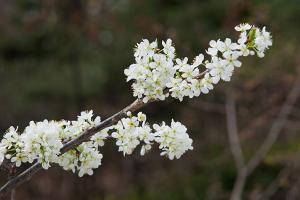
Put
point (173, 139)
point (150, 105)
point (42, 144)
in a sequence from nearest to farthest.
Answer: point (42, 144) → point (173, 139) → point (150, 105)

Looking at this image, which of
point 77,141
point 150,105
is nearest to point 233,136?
point 150,105

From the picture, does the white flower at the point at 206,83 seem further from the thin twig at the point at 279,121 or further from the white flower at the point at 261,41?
the thin twig at the point at 279,121

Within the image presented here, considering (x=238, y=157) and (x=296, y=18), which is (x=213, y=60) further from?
(x=296, y=18)

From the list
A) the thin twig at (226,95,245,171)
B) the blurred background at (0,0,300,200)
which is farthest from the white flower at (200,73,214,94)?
the thin twig at (226,95,245,171)

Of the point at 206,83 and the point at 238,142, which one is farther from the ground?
the point at 238,142

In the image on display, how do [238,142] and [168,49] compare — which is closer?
[168,49]

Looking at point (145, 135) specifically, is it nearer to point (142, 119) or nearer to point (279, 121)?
point (142, 119)

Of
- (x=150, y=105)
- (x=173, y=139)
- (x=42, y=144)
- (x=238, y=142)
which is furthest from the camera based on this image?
(x=150, y=105)

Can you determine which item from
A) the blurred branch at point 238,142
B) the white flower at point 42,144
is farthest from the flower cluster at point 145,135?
the blurred branch at point 238,142
